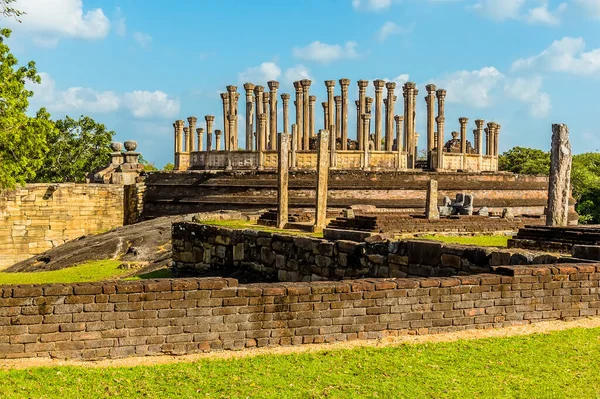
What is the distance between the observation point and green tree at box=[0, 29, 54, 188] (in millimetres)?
21453

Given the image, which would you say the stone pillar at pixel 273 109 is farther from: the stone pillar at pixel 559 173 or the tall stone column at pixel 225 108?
the stone pillar at pixel 559 173

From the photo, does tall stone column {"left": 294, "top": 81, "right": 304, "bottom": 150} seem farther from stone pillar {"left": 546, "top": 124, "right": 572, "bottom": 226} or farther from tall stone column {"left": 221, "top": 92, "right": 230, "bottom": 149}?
stone pillar {"left": 546, "top": 124, "right": 572, "bottom": 226}

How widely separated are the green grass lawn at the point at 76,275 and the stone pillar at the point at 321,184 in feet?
17.8

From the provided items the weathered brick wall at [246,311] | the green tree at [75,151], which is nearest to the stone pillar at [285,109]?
the green tree at [75,151]

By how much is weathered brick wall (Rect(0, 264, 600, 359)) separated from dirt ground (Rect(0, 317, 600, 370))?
9cm

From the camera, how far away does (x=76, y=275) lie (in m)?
18.9

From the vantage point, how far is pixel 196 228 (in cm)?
1930

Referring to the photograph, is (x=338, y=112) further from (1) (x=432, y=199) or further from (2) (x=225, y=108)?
(1) (x=432, y=199)

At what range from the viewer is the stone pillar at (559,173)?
49.4ft

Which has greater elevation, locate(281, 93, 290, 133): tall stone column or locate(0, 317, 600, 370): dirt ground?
locate(281, 93, 290, 133): tall stone column

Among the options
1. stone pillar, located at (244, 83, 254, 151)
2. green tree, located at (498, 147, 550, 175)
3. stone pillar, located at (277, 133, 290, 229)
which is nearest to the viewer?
stone pillar, located at (277, 133, 290, 229)

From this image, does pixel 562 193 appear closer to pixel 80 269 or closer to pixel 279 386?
pixel 279 386

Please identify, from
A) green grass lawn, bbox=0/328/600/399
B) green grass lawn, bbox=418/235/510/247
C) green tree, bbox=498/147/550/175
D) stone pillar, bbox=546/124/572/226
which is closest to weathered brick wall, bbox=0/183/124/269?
green grass lawn, bbox=418/235/510/247

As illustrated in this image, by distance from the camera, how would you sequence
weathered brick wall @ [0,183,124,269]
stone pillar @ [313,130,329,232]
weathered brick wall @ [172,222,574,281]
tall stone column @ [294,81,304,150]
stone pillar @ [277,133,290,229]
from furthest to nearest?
tall stone column @ [294,81,304,150]
weathered brick wall @ [0,183,124,269]
stone pillar @ [277,133,290,229]
stone pillar @ [313,130,329,232]
weathered brick wall @ [172,222,574,281]
